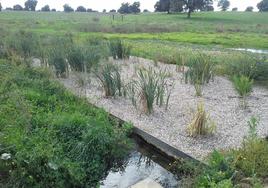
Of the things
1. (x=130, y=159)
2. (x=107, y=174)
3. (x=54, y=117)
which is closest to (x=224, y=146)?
(x=130, y=159)

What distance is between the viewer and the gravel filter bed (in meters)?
5.57

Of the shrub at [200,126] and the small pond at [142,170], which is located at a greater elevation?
the shrub at [200,126]

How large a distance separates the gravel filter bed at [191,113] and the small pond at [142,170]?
0.30 m

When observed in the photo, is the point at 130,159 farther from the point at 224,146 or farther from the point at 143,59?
the point at 143,59

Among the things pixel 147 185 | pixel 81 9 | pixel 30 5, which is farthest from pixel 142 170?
pixel 81 9

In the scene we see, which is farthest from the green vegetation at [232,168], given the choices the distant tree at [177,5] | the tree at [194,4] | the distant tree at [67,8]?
the distant tree at [67,8]

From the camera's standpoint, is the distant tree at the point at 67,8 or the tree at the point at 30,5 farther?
the distant tree at the point at 67,8

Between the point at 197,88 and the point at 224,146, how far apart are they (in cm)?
302

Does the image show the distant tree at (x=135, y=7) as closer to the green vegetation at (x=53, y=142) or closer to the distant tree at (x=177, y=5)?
the distant tree at (x=177, y=5)

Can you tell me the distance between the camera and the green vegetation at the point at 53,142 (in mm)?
4246

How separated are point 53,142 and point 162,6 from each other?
191 ft

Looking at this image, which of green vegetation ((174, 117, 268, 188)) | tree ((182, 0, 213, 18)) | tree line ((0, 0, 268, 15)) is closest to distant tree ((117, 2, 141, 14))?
tree line ((0, 0, 268, 15))

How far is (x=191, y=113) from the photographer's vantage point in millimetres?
6855

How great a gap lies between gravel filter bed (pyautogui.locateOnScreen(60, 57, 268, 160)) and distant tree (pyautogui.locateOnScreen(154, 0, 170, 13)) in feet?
168
